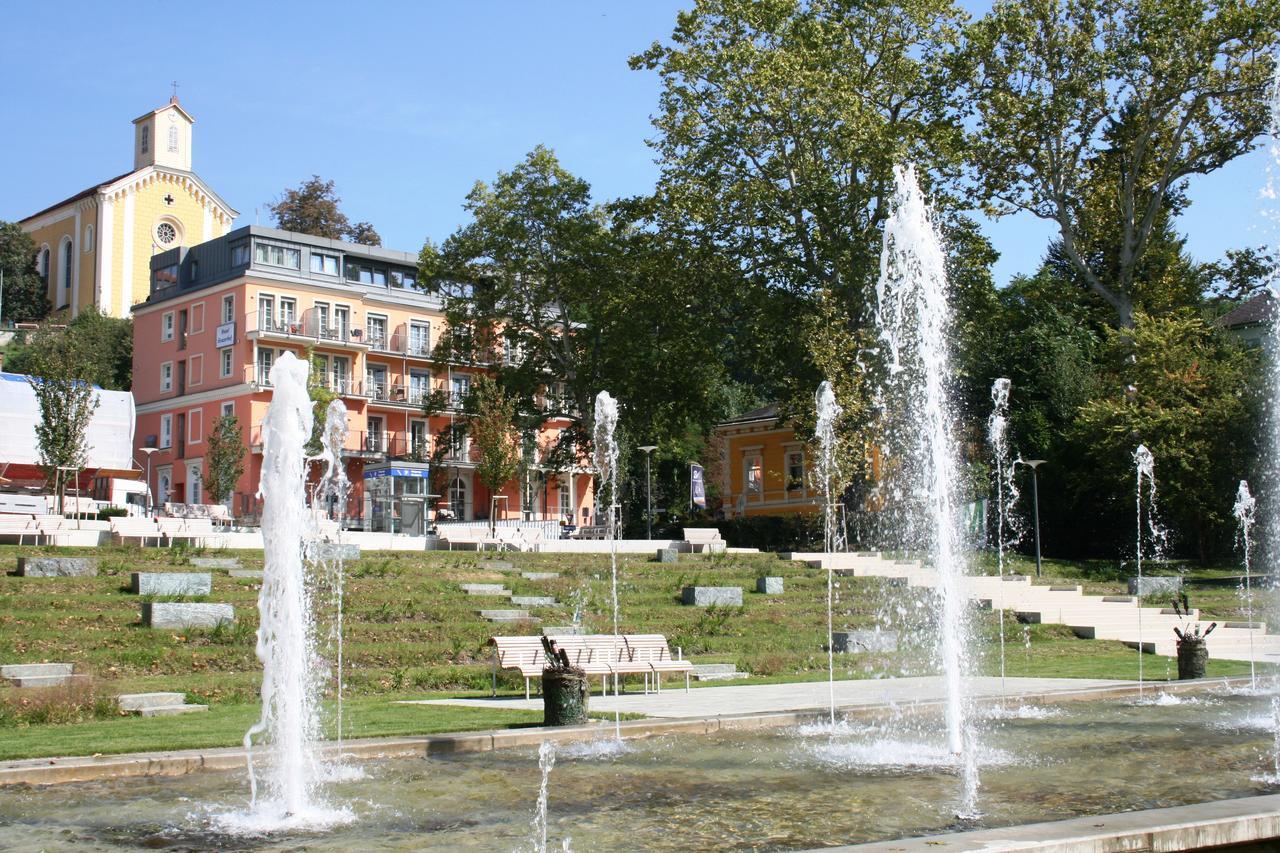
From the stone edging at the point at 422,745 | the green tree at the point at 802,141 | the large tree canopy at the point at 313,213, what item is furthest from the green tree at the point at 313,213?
the stone edging at the point at 422,745

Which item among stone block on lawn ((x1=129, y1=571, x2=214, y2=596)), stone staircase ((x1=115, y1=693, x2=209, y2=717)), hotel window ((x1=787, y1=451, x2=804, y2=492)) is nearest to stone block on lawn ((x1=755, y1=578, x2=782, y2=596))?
stone block on lawn ((x1=129, y1=571, x2=214, y2=596))

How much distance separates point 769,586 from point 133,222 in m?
60.3

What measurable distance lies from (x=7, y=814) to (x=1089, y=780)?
8.29m

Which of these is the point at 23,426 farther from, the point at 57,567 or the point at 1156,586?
the point at 1156,586

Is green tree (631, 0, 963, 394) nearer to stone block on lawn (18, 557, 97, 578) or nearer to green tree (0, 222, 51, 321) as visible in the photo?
stone block on lawn (18, 557, 97, 578)

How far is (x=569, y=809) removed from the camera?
9.38 metres

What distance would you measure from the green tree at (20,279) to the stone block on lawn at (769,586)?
66352 mm

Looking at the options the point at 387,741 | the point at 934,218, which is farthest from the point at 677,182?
the point at 387,741

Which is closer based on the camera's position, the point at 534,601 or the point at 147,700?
the point at 147,700

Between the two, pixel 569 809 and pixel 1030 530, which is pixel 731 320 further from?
pixel 569 809

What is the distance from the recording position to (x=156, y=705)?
15.9 metres

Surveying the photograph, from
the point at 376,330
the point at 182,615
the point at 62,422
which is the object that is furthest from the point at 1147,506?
the point at 376,330

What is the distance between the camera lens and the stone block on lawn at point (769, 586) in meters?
29.4

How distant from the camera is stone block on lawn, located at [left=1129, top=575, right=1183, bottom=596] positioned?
33.1 meters
